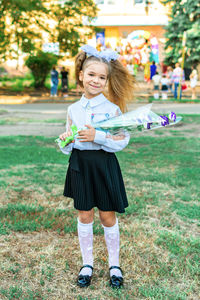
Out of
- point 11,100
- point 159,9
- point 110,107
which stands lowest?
point 11,100

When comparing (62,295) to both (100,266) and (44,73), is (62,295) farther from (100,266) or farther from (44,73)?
(44,73)

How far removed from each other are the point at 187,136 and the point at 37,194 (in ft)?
15.6

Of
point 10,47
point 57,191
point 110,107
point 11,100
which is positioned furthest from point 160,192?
point 10,47

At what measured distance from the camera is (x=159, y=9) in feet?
112

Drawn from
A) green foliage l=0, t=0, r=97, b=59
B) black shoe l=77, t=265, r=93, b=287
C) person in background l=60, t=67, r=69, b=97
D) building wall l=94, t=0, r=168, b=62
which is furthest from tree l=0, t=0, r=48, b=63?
black shoe l=77, t=265, r=93, b=287

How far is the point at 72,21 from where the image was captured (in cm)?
2138

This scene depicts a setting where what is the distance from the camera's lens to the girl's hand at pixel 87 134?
2318 mm

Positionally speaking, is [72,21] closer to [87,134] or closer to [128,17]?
[128,17]

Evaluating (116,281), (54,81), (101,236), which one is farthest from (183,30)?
(116,281)

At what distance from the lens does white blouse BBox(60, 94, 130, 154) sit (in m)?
2.42

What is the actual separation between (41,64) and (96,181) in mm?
21346

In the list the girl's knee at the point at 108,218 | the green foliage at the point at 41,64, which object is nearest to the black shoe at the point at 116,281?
the girl's knee at the point at 108,218

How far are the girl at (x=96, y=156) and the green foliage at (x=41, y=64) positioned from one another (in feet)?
65.8

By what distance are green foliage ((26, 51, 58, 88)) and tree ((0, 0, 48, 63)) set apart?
1.20 metres
